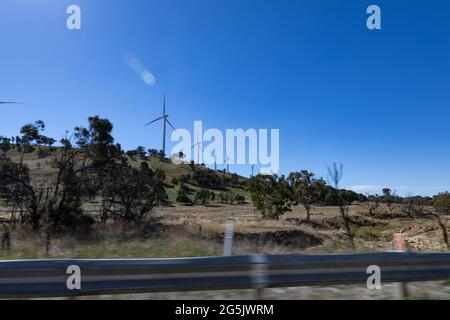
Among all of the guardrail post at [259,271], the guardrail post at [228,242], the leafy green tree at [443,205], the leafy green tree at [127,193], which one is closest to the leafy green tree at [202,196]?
the leafy green tree at [443,205]

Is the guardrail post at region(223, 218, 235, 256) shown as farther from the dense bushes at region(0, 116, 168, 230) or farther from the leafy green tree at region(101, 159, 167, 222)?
the leafy green tree at region(101, 159, 167, 222)

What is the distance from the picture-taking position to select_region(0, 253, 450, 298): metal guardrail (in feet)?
19.9

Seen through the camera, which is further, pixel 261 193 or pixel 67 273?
pixel 261 193

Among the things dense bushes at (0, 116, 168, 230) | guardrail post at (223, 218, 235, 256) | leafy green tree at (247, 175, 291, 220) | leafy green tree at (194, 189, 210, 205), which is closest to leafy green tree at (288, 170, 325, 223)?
leafy green tree at (247, 175, 291, 220)

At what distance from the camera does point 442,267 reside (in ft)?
24.4

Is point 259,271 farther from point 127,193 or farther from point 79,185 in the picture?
point 127,193

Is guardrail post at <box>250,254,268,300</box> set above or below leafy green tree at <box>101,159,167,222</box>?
below

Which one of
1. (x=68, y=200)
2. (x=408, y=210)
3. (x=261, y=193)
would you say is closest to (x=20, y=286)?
(x=68, y=200)

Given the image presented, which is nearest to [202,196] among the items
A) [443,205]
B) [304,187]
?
[304,187]

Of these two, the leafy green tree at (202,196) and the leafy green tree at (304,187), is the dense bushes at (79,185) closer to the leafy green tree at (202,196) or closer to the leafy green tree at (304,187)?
the leafy green tree at (304,187)

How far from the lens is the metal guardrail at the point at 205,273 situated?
19.9 feet
